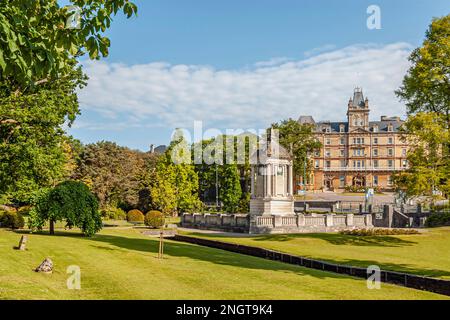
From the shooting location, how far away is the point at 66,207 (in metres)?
30.9

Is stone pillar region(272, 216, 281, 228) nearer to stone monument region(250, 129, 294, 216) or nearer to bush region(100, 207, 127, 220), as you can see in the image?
stone monument region(250, 129, 294, 216)

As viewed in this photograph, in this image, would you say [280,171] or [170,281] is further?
[280,171]

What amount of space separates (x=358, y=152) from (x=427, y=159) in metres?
88.2

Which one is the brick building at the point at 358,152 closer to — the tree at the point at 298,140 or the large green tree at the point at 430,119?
the tree at the point at 298,140

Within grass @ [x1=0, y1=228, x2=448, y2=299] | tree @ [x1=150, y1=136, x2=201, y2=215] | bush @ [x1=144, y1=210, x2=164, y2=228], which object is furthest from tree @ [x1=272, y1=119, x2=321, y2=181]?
grass @ [x1=0, y1=228, x2=448, y2=299]

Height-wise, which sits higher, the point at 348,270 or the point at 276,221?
the point at 276,221

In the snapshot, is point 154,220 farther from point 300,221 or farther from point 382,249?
point 382,249

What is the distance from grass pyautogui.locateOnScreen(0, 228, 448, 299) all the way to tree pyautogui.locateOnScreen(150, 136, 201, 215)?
45.9 m

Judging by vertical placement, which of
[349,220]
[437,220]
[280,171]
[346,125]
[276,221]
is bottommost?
[276,221]

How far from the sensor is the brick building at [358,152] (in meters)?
112

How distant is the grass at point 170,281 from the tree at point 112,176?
45589 mm

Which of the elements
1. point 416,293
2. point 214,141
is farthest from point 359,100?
point 416,293

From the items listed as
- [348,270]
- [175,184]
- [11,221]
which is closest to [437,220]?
[348,270]

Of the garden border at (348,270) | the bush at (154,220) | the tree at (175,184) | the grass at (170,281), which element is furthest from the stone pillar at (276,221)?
the tree at (175,184)
